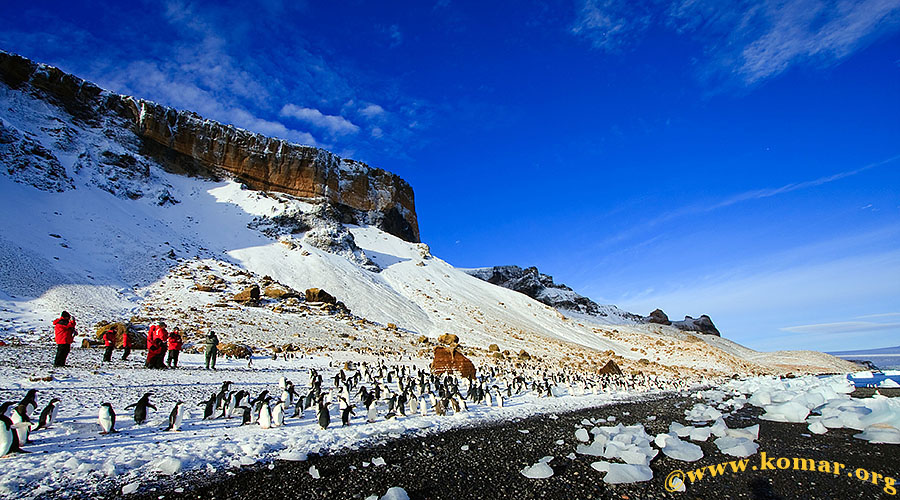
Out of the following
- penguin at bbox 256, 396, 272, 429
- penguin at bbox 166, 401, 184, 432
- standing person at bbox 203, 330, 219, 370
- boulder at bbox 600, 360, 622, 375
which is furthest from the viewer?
boulder at bbox 600, 360, 622, 375

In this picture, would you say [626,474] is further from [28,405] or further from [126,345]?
[126,345]

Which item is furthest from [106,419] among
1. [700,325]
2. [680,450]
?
[700,325]

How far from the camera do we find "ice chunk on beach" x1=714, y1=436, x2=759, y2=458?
6.74m

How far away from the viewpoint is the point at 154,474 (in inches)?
199

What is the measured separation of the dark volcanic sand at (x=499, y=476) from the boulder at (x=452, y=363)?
8561 millimetres

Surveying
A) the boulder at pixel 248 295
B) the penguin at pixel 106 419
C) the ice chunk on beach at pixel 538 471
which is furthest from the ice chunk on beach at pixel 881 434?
the boulder at pixel 248 295

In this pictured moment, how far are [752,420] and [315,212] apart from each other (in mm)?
34925

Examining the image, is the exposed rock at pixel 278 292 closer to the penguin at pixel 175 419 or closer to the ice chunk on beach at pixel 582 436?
the penguin at pixel 175 419

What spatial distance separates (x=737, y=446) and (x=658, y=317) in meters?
55.7

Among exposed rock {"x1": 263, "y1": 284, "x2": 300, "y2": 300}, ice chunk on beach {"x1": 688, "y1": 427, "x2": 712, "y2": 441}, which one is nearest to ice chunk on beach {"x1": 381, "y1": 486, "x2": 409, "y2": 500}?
ice chunk on beach {"x1": 688, "y1": 427, "x2": 712, "y2": 441}

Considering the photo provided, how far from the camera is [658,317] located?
187ft

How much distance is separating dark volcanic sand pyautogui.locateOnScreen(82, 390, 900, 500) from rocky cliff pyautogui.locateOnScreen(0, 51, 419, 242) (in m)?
32.1

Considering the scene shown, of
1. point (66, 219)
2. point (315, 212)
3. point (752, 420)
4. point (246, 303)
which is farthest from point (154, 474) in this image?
point (315, 212)

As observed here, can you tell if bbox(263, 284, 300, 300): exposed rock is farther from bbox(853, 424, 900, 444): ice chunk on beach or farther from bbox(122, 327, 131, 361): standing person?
bbox(853, 424, 900, 444): ice chunk on beach
